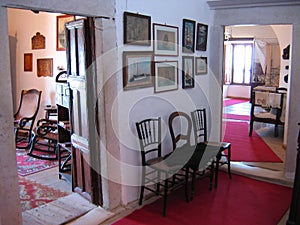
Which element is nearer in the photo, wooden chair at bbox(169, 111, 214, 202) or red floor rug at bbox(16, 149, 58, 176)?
wooden chair at bbox(169, 111, 214, 202)

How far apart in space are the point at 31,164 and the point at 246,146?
11.9 feet

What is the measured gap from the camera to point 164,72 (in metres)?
3.70

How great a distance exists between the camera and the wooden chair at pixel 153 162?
327 centimetres

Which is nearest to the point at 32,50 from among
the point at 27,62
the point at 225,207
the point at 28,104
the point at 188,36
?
the point at 27,62

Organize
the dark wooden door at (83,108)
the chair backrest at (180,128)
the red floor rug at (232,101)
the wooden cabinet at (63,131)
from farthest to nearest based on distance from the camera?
the red floor rug at (232,101) < the wooden cabinet at (63,131) < the chair backrest at (180,128) < the dark wooden door at (83,108)

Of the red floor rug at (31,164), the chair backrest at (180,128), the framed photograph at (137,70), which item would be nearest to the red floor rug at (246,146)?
the chair backrest at (180,128)

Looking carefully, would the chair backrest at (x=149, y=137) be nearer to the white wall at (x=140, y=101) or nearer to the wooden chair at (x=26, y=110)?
the white wall at (x=140, y=101)

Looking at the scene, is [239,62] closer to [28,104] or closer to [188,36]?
[28,104]

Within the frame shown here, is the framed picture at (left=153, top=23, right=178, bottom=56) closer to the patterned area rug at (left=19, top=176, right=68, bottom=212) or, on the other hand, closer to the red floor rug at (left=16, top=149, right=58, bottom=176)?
the patterned area rug at (left=19, top=176, right=68, bottom=212)

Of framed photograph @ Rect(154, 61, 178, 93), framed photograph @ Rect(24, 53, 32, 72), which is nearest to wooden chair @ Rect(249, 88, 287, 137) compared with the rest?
framed photograph @ Rect(154, 61, 178, 93)

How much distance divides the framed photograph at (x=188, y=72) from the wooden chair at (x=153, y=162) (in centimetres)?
78

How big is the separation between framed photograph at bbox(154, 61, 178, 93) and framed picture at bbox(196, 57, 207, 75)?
540 millimetres

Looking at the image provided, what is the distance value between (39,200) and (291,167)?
10.1 feet

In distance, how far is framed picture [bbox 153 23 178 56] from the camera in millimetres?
3510
